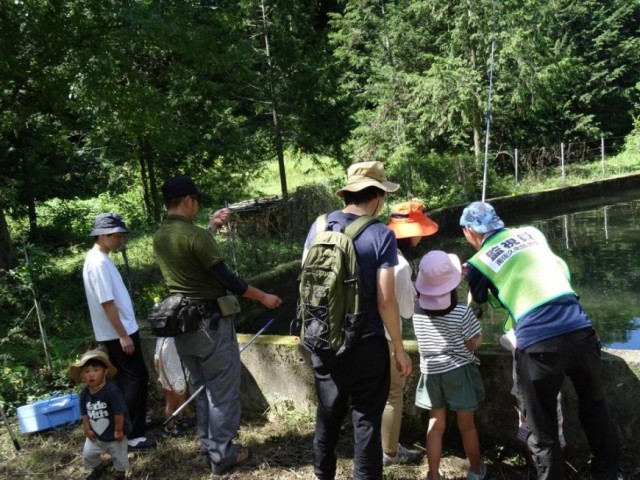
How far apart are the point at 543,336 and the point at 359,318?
0.82 m

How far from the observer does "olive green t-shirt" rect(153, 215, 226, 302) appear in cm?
308

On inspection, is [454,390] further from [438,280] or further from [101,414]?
[101,414]

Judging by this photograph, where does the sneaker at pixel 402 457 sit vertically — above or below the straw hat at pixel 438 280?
below

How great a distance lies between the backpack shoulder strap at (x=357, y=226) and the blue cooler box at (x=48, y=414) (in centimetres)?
279

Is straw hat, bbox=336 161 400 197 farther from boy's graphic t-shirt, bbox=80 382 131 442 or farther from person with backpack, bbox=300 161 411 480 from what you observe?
boy's graphic t-shirt, bbox=80 382 131 442

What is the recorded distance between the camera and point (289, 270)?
27.6ft

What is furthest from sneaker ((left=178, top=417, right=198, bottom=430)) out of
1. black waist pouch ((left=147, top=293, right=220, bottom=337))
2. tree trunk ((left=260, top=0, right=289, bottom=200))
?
tree trunk ((left=260, top=0, right=289, bottom=200))

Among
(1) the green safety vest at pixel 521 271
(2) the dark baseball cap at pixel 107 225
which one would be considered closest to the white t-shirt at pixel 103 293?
(2) the dark baseball cap at pixel 107 225

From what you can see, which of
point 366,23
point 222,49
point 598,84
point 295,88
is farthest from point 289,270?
point 598,84

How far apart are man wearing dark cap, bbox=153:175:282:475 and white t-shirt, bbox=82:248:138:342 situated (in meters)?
0.53

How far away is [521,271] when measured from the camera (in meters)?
2.55

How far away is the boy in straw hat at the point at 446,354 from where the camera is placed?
2.90m

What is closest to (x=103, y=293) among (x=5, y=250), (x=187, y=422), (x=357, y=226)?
(x=187, y=422)

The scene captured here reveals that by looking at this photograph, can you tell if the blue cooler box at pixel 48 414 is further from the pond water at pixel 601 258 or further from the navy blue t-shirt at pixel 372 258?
the pond water at pixel 601 258
